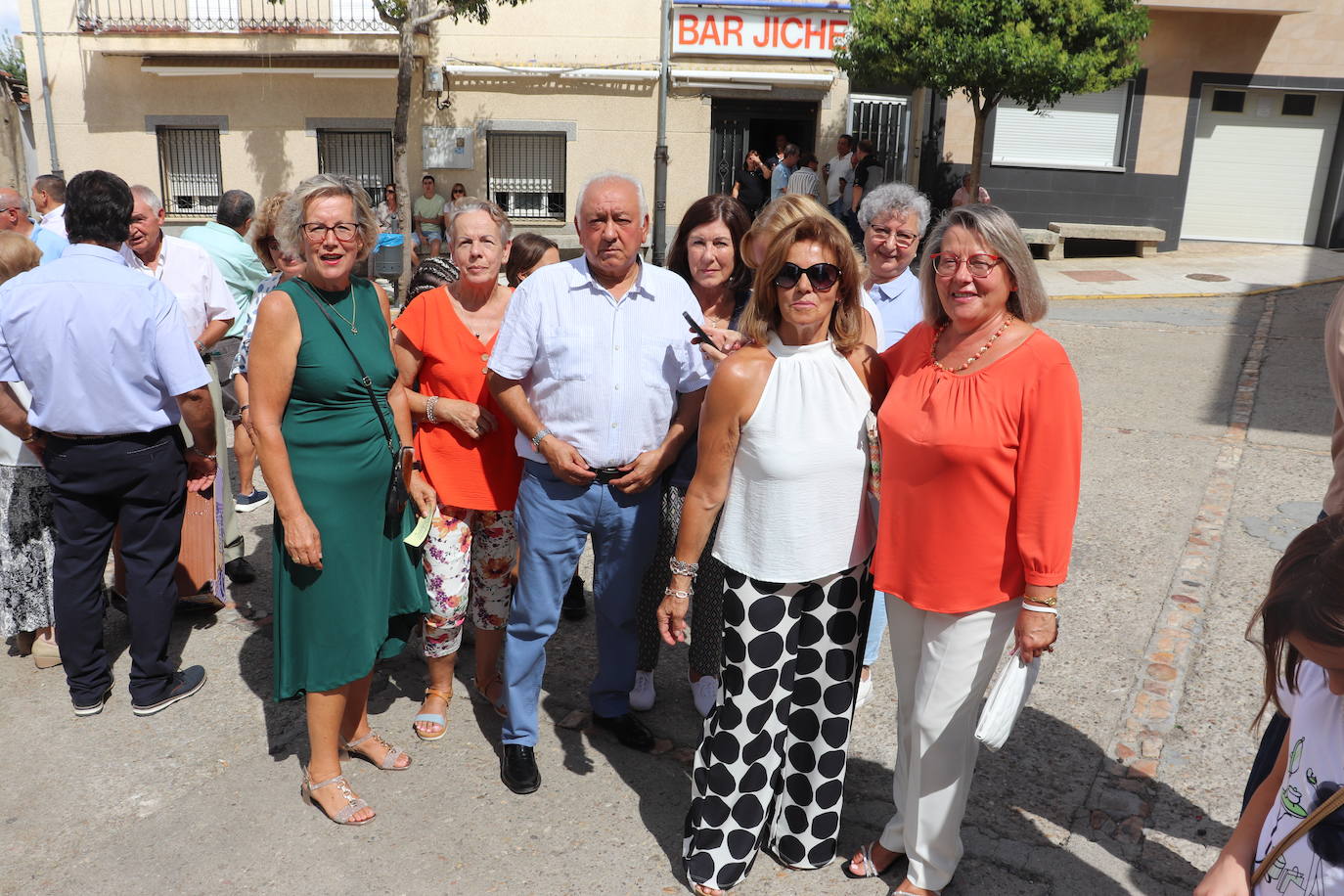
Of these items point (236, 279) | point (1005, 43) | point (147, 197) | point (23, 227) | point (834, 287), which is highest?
point (1005, 43)

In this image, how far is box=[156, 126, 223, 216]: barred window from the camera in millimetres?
19047

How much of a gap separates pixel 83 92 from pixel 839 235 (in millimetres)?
19837

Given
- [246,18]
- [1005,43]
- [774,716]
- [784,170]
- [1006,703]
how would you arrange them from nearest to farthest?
[1006,703] → [774,716] → [1005,43] → [784,170] → [246,18]

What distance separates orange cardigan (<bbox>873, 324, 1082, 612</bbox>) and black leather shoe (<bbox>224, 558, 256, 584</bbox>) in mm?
3527

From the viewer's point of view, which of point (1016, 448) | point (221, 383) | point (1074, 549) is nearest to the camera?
point (1016, 448)

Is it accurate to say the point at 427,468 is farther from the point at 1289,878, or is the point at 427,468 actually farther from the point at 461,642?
the point at 1289,878

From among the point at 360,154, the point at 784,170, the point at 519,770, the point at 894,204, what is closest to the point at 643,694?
the point at 519,770

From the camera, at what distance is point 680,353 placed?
347 centimetres

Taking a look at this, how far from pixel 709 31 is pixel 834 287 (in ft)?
53.9

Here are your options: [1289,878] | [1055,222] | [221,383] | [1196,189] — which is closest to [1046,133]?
[1055,222]

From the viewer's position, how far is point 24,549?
4.26m

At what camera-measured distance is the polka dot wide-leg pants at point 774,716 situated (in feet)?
9.69

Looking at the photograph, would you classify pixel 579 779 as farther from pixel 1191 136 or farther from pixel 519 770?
pixel 1191 136

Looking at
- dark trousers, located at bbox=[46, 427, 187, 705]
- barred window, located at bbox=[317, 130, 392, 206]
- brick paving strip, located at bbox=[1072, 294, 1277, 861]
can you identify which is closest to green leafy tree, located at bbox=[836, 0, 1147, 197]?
brick paving strip, located at bbox=[1072, 294, 1277, 861]
